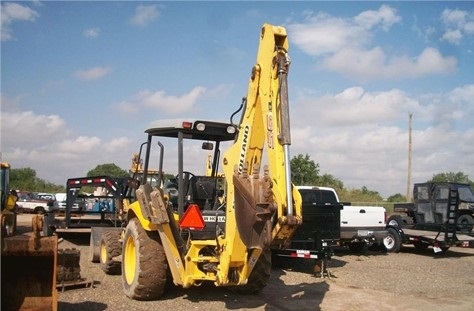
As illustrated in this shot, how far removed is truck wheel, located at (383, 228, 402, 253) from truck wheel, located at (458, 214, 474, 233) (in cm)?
195

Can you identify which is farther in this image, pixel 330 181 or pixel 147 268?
pixel 330 181

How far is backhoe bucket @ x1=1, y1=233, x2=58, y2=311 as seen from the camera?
614 centimetres

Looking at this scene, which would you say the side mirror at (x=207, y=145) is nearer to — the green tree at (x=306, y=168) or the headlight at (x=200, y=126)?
the headlight at (x=200, y=126)

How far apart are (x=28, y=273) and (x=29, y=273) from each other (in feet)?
0.04

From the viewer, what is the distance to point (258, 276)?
339 inches

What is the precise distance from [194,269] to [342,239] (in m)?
8.04

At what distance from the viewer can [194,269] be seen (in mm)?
7672

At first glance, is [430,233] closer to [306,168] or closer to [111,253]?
[111,253]

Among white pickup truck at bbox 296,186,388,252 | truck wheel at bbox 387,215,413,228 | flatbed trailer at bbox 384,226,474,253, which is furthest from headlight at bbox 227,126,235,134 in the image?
truck wheel at bbox 387,215,413,228

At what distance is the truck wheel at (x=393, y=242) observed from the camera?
55.6 ft

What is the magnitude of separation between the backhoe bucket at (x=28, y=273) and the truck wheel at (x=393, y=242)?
1296 centimetres

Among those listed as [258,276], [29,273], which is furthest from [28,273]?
[258,276]

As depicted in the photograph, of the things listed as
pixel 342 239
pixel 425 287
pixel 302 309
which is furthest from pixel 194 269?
pixel 342 239

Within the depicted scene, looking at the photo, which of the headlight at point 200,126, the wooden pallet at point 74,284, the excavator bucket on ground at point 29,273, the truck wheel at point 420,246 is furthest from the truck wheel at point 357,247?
the excavator bucket on ground at point 29,273
